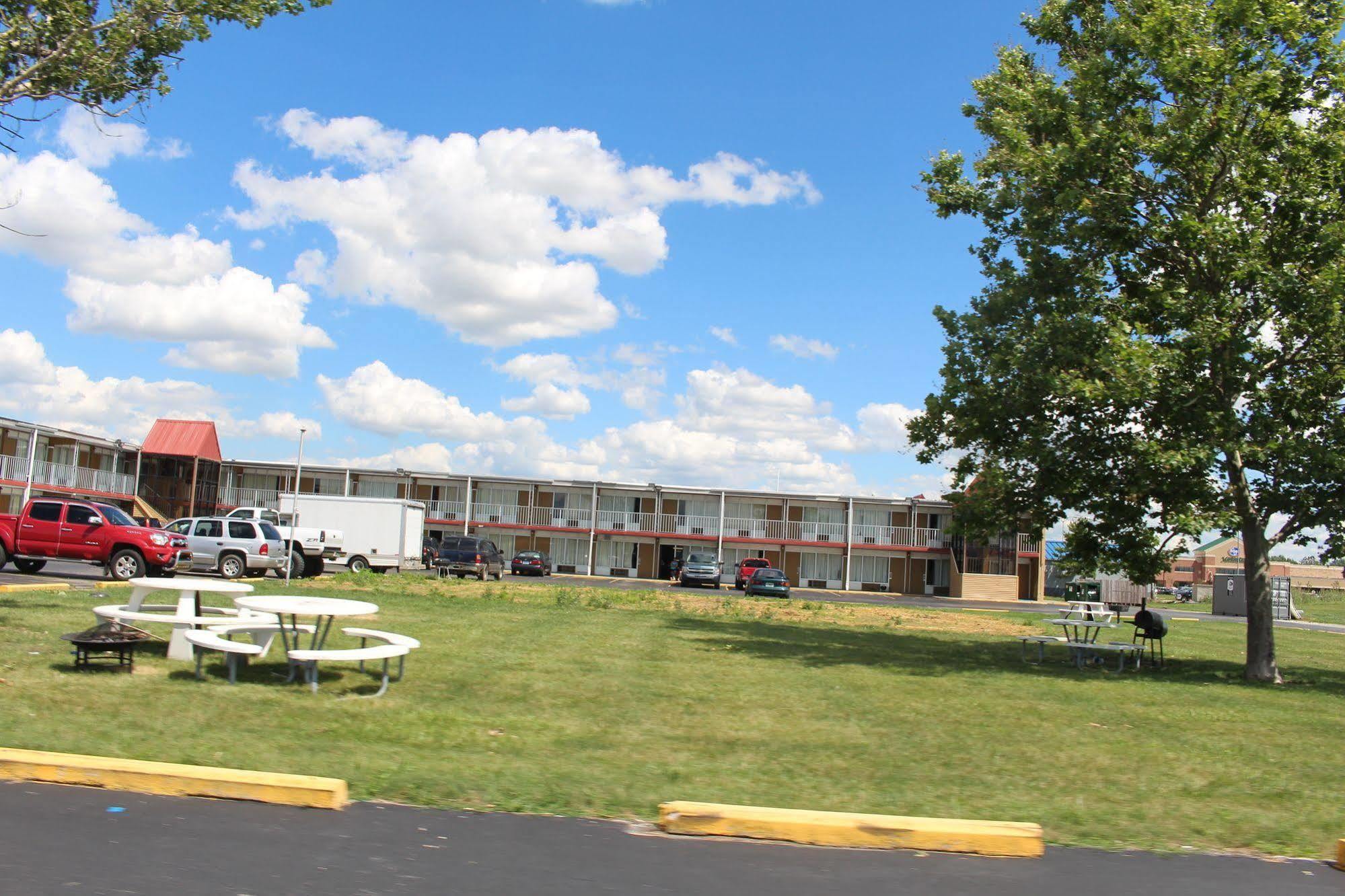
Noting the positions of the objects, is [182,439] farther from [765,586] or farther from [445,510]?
[765,586]

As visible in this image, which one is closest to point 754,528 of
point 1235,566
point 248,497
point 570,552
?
point 570,552

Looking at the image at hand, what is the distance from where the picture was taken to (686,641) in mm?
16750

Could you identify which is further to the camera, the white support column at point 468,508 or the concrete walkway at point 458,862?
the white support column at point 468,508

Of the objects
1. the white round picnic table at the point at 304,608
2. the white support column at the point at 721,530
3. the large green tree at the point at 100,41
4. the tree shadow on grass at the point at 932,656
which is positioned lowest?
the tree shadow on grass at the point at 932,656

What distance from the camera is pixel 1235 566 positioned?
286 feet

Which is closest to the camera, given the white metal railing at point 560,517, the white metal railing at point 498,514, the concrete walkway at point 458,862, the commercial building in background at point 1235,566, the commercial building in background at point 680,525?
the concrete walkway at point 458,862

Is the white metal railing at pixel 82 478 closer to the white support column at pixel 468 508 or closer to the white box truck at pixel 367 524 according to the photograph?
the white box truck at pixel 367 524

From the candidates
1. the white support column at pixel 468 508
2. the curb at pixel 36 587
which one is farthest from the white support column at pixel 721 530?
the curb at pixel 36 587

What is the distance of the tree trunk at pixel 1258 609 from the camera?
15797 mm

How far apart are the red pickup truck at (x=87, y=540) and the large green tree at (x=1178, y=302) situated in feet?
57.2

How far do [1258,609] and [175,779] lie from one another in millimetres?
15818

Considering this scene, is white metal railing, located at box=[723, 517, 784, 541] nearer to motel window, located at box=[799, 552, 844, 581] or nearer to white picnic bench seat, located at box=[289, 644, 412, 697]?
motel window, located at box=[799, 552, 844, 581]

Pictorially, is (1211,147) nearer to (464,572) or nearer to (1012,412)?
(1012,412)

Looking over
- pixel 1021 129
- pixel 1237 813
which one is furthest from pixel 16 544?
pixel 1237 813
